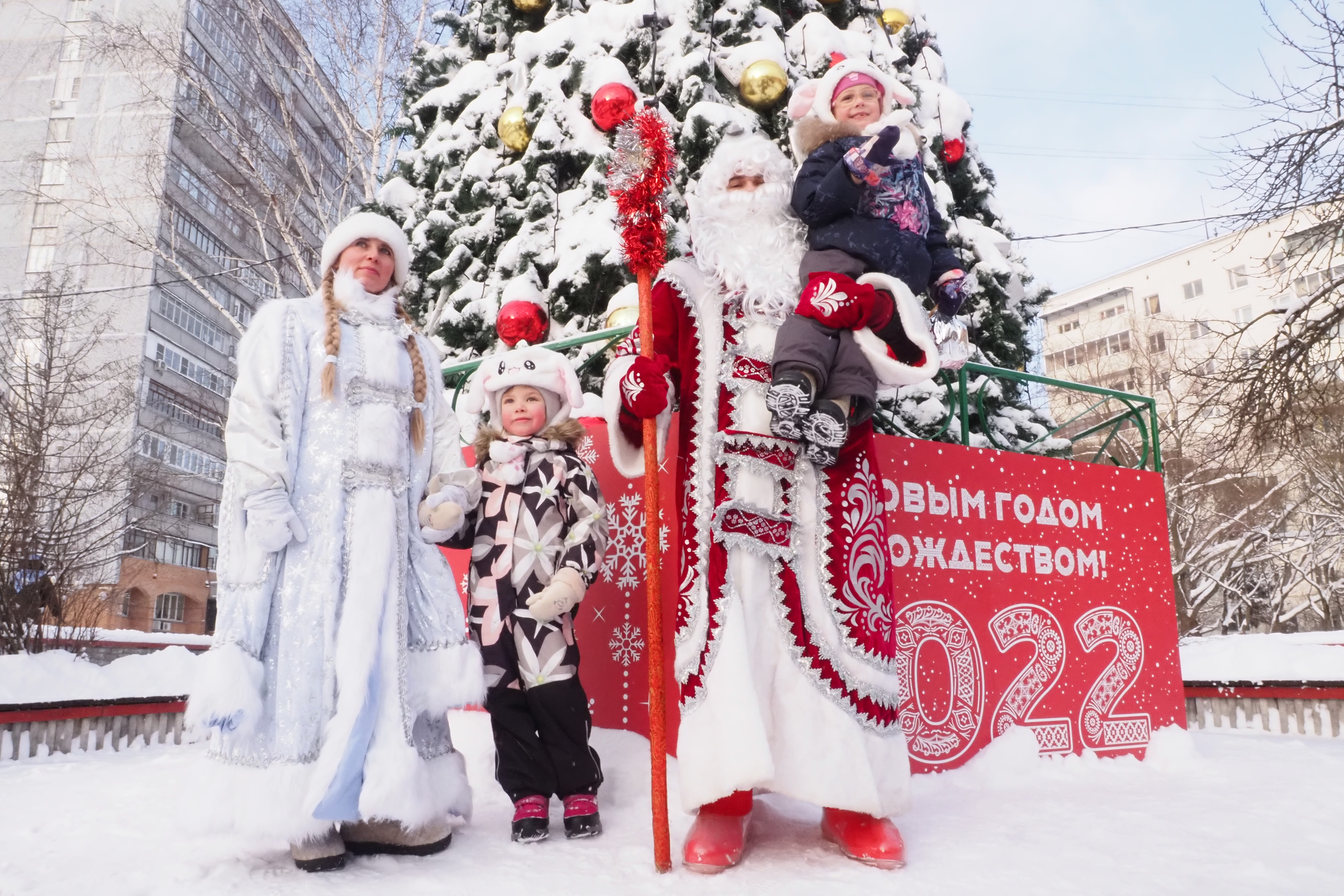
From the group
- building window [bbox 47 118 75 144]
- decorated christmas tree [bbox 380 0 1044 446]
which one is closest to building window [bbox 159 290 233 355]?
building window [bbox 47 118 75 144]

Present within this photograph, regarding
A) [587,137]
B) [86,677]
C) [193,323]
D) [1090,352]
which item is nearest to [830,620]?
[587,137]

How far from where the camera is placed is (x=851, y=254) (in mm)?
2801

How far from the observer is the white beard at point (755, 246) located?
9.33 feet

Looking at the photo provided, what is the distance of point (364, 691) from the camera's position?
2.53 m

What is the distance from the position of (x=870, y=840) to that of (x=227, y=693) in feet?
5.93

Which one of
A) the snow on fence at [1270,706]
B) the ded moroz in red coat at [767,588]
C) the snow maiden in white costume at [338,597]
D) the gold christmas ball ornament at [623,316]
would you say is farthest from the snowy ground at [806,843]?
the snow on fence at [1270,706]

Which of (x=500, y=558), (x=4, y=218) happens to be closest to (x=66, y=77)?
(x=4, y=218)

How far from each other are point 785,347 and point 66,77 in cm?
4113

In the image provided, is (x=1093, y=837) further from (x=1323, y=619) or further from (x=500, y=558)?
(x=1323, y=619)

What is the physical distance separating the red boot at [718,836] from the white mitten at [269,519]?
141 centimetres

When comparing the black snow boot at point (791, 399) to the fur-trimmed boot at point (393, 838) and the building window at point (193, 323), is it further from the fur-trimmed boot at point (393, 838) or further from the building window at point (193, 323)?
the building window at point (193, 323)

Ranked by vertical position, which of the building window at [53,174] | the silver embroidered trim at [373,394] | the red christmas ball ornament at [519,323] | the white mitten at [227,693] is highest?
the building window at [53,174]

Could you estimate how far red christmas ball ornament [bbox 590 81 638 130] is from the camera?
475 centimetres

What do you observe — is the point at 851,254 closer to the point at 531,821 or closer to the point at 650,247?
the point at 650,247
